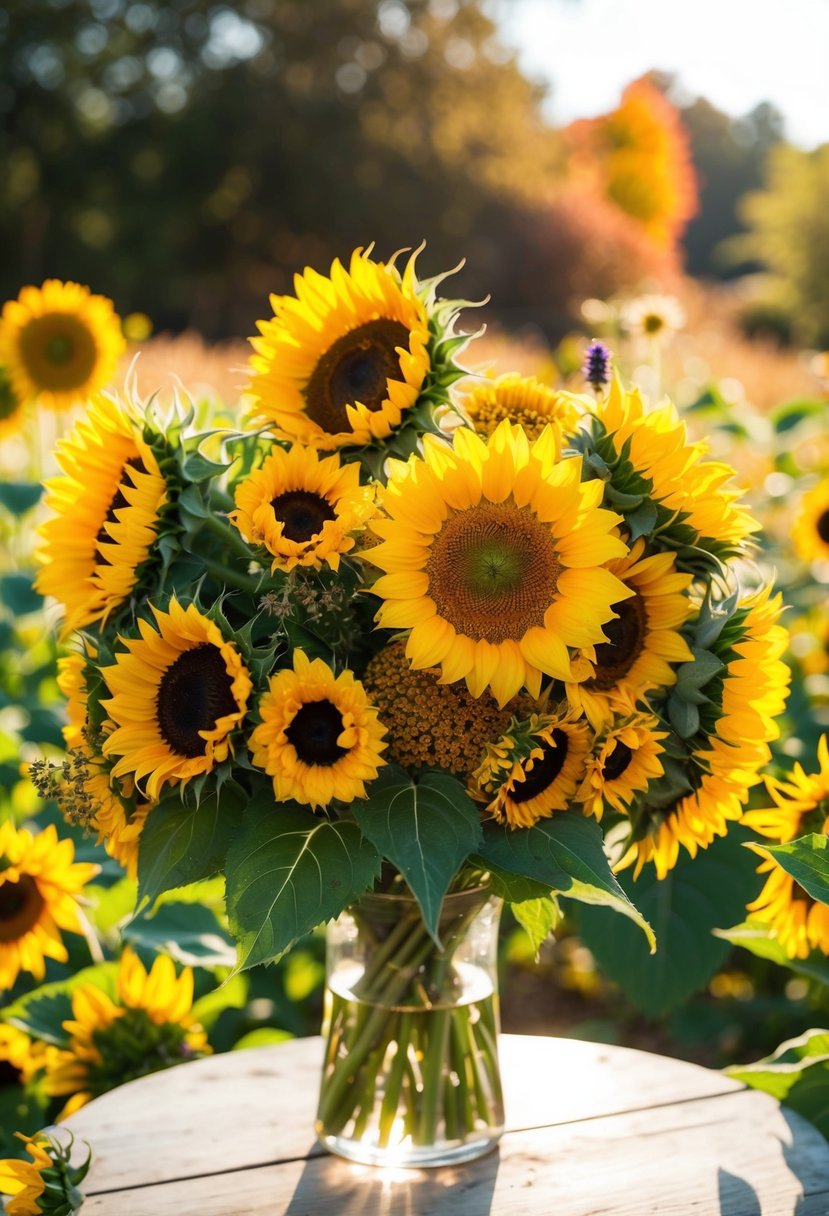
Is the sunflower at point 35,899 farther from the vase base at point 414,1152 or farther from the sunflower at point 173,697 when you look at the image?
the sunflower at point 173,697

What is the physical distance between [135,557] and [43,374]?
1.84 m

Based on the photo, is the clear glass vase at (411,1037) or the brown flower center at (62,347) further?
the brown flower center at (62,347)

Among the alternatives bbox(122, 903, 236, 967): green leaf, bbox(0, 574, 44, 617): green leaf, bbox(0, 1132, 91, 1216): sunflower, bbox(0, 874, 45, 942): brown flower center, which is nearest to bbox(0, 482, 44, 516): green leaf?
bbox(0, 574, 44, 617): green leaf

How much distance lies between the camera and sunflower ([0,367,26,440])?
112 inches

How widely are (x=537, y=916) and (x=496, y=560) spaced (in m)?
0.36

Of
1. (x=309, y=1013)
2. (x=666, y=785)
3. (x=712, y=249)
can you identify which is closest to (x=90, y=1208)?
(x=666, y=785)

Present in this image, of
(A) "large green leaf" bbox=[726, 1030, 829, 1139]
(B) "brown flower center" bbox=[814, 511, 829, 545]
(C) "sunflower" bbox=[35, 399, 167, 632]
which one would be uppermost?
(B) "brown flower center" bbox=[814, 511, 829, 545]

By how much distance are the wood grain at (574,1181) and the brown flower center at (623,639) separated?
0.54 meters

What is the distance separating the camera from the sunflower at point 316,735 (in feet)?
3.27

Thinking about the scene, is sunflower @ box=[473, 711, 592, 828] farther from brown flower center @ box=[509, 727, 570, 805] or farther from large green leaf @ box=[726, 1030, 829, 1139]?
large green leaf @ box=[726, 1030, 829, 1139]

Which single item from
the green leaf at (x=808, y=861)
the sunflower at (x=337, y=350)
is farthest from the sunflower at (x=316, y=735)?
the green leaf at (x=808, y=861)

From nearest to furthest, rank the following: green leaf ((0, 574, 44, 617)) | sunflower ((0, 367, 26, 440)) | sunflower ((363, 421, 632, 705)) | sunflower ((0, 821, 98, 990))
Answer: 1. sunflower ((363, 421, 632, 705))
2. sunflower ((0, 821, 98, 990))
3. green leaf ((0, 574, 44, 617))
4. sunflower ((0, 367, 26, 440))

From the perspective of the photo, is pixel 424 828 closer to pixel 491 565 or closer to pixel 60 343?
pixel 491 565

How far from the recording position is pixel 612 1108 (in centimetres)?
142
